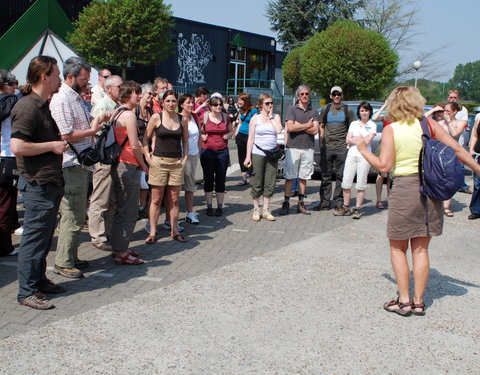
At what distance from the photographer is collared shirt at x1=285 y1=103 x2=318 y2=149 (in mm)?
8742

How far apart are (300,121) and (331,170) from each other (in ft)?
3.63

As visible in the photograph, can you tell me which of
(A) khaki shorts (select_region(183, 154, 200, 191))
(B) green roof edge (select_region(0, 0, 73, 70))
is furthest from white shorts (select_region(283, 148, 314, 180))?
(B) green roof edge (select_region(0, 0, 73, 70))

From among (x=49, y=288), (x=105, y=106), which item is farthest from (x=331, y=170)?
(x=49, y=288)

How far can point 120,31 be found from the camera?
70.4 ft

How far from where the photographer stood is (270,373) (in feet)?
11.8

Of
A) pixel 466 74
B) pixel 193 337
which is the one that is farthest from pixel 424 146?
pixel 466 74

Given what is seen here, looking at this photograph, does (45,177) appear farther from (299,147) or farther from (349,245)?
(299,147)

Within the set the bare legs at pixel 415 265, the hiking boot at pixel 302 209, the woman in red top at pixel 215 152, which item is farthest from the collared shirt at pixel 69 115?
the hiking boot at pixel 302 209

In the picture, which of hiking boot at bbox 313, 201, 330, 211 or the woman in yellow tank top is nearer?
the woman in yellow tank top

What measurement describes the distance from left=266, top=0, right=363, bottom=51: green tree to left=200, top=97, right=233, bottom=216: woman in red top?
122ft

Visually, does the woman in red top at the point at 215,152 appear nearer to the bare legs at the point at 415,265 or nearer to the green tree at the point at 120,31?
the bare legs at the point at 415,265

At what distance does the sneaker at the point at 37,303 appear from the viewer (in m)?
4.55

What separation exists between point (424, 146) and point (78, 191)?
3195 millimetres

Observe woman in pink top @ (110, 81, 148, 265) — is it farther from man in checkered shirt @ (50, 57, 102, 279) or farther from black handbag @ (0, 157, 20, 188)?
black handbag @ (0, 157, 20, 188)
